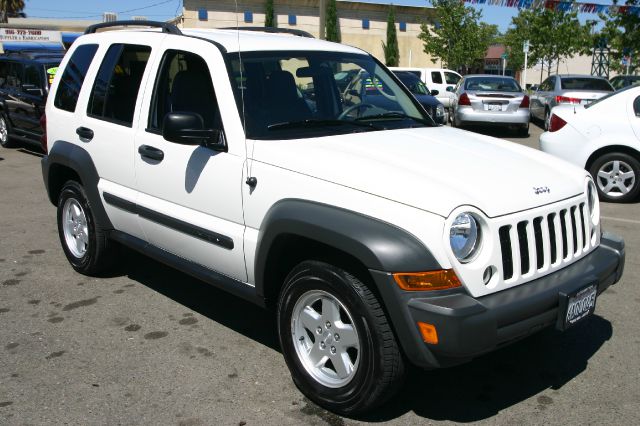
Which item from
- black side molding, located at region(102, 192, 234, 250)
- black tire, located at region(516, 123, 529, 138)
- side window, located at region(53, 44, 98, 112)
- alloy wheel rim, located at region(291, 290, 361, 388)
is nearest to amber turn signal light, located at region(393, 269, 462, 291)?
alloy wheel rim, located at region(291, 290, 361, 388)

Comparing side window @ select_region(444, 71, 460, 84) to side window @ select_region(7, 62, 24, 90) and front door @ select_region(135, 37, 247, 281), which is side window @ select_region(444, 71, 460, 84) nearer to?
side window @ select_region(7, 62, 24, 90)

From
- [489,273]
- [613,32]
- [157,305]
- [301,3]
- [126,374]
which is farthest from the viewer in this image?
[301,3]

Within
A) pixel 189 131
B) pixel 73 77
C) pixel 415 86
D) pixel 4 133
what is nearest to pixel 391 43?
pixel 415 86

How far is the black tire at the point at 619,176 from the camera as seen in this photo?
326 inches

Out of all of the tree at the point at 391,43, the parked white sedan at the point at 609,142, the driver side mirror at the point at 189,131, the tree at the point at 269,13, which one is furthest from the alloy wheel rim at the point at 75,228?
the tree at the point at 391,43

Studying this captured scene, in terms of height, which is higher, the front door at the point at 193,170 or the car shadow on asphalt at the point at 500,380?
the front door at the point at 193,170

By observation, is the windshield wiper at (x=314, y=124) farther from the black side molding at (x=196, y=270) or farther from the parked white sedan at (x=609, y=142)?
the parked white sedan at (x=609, y=142)

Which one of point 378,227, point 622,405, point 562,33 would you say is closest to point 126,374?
point 378,227

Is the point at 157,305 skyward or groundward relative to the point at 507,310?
groundward

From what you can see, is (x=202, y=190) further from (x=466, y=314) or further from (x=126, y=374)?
(x=466, y=314)

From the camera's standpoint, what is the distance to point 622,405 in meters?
3.46

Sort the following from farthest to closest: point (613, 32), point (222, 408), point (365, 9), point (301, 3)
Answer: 1. point (365, 9)
2. point (301, 3)
3. point (613, 32)
4. point (222, 408)

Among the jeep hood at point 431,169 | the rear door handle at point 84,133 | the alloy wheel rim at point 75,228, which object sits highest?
A: the rear door handle at point 84,133

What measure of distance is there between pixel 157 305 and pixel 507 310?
9.29 feet
